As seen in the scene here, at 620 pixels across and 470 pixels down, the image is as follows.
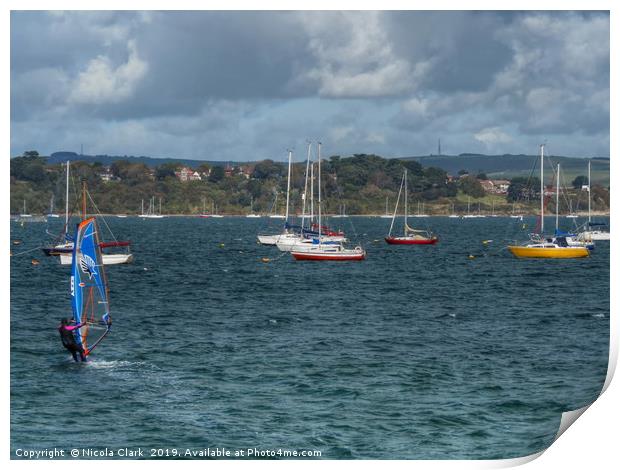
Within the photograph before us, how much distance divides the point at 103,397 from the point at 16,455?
6.08m

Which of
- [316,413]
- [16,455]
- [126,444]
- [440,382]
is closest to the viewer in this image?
[16,455]

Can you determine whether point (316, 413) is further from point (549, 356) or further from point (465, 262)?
point (465, 262)

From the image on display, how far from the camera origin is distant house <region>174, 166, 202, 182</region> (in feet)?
524

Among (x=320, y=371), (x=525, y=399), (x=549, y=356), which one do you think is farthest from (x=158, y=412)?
(x=549, y=356)

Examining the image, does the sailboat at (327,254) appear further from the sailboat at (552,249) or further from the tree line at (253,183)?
the tree line at (253,183)

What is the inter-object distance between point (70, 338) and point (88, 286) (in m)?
1.65

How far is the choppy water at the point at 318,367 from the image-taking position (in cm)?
2466

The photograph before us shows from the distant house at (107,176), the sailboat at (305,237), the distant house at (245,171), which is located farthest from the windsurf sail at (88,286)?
the distant house at (245,171)

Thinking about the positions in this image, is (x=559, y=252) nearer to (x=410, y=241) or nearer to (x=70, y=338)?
(x=410, y=241)

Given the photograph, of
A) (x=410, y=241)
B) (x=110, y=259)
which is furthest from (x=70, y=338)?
(x=410, y=241)

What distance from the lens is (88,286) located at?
31.1 m

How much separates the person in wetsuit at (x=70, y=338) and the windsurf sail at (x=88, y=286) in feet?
0.57

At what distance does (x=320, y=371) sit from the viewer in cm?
3231

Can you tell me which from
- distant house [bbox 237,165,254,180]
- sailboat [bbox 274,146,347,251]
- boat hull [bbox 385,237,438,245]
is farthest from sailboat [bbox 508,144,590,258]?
distant house [bbox 237,165,254,180]
